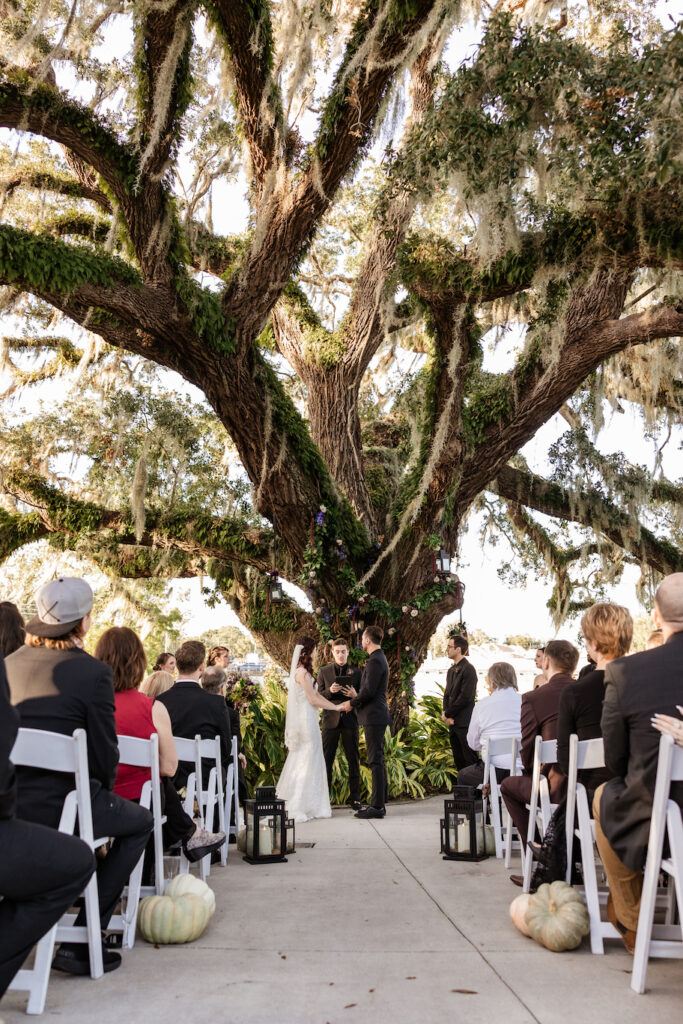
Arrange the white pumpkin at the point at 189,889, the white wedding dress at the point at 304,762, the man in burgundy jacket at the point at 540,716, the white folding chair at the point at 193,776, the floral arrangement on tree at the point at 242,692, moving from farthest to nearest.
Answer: the floral arrangement on tree at the point at 242,692, the white wedding dress at the point at 304,762, the white folding chair at the point at 193,776, the man in burgundy jacket at the point at 540,716, the white pumpkin at the point at 189,889

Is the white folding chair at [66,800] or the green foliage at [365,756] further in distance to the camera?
the green foliage at [365,756]

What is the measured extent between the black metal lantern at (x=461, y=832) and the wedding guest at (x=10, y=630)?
2753mm

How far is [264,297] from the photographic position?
7.33 meters

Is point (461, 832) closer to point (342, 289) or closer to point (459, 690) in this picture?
point (459, 690)

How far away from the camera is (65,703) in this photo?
253 cm

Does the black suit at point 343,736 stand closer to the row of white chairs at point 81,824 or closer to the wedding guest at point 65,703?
the row of white chairs at point 81,824

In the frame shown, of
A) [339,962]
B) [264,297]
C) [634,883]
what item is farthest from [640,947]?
[264,297]

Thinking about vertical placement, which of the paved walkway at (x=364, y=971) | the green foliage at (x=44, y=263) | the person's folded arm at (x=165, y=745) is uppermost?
the green foliage at (x=44, y=263)

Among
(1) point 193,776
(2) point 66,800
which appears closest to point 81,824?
(2) point 66,800

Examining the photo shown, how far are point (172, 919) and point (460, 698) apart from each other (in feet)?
14.5

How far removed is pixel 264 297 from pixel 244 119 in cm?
151

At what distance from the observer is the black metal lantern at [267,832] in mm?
4891

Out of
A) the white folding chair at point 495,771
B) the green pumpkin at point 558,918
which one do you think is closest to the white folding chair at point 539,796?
the green pumpkin at point 558,918

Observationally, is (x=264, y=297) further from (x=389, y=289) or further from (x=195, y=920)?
(x=195, y=920)
